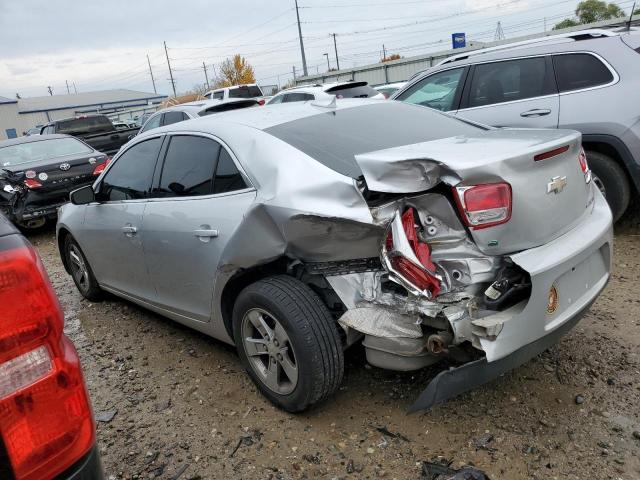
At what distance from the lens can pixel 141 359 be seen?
386 centimetres

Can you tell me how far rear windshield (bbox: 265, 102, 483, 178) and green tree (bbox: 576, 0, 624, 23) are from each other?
4240 cm

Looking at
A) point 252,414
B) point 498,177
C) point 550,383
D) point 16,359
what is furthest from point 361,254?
point 16,359

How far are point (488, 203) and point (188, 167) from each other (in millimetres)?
1963

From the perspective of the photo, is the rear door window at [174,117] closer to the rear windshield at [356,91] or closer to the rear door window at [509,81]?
the rear windshield at [356,91]

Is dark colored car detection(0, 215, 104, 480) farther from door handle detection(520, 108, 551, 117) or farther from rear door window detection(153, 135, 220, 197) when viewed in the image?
door handle detection(520, 108, 551, 117)

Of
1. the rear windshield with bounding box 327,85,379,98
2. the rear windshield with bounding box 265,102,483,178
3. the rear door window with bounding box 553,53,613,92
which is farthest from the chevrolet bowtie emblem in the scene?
the rear windshield with bounding box 327,85,379,98

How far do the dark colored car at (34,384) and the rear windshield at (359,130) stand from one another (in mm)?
1632

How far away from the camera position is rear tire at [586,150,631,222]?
15.8 ft

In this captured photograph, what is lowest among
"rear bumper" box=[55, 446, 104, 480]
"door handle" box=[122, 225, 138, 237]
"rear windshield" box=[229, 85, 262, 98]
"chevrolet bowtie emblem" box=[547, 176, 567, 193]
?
"rear bumper" box=[55, 446, 104, 480]

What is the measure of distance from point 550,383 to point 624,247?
255 cm

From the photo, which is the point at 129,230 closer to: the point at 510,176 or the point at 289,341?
the point at 289,341

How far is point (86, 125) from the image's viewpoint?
566 inches

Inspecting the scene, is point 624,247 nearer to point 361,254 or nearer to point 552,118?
point 552,118

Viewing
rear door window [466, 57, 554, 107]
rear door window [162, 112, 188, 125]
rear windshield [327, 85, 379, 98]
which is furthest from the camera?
rear windshield [327, 85, 379, 98]
